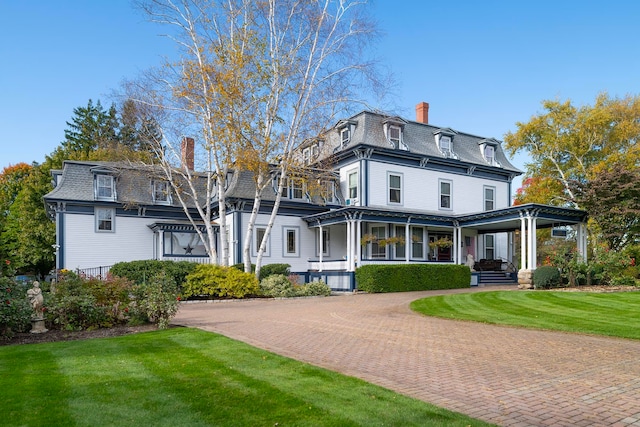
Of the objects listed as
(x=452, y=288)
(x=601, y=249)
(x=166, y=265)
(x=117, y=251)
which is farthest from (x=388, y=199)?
(x=117, y=251)

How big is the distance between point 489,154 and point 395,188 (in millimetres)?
9224

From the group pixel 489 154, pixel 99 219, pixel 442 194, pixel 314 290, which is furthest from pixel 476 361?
pixel 489 154

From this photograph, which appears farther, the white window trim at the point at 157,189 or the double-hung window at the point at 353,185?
the white window trim at the point at 157,189

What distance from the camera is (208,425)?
4492 mm

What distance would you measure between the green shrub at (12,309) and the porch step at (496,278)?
23.5 meters

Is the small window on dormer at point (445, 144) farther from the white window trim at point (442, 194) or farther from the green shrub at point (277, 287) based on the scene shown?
the green shrub at point (277, 287)

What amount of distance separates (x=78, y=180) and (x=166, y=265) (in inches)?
422

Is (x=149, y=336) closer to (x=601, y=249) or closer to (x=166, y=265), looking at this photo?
(x=166, y=265)

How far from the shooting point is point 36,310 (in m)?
10.2

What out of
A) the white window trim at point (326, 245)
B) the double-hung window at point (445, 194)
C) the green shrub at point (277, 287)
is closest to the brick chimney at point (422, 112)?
the double-hung window at point (445, 194)

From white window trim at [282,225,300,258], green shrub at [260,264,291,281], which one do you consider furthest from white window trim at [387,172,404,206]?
green shrub at [260,264,291,281]

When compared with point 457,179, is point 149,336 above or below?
below

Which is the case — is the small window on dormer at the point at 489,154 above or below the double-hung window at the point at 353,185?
above

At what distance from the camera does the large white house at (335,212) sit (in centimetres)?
2564
